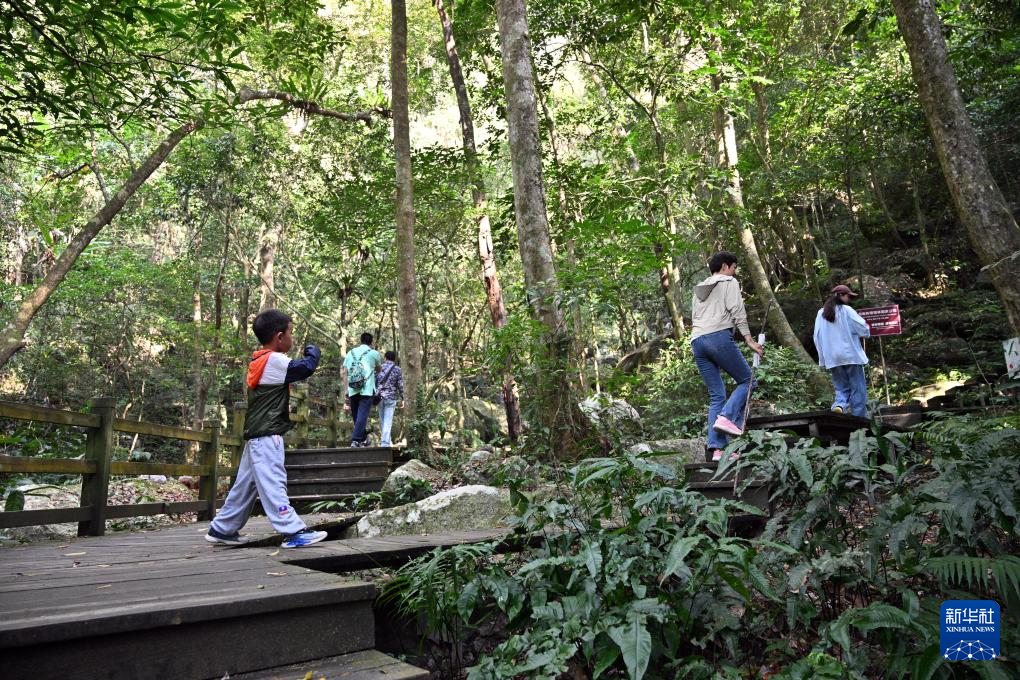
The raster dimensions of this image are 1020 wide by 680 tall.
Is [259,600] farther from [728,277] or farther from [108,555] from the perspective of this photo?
[728,277]

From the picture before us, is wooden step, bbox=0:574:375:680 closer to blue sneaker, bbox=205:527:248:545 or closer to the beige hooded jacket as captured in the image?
blue sneaker, bbox=205:527:248:545

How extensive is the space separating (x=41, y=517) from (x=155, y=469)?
1.67 metres

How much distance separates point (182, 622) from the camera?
91.4 inches

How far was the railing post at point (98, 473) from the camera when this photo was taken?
6.52 meters

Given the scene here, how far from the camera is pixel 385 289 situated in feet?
81.3

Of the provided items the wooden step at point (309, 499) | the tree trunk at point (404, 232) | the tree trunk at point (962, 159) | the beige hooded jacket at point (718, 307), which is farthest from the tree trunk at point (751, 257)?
the wooden step at point (309, 499)

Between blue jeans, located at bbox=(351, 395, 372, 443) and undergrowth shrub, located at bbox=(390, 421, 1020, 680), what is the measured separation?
8.52 metres

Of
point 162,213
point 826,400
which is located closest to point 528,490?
point 826,400

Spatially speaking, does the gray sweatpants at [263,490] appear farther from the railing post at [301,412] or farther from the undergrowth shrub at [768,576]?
A: the railing post at [301,412]

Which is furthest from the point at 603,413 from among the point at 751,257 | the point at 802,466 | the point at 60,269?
the point at 751,257

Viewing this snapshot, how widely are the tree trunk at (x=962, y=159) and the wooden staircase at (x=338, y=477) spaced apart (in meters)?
7.30

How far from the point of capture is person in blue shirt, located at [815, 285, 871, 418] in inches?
318

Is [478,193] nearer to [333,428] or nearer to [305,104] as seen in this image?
[305,104]

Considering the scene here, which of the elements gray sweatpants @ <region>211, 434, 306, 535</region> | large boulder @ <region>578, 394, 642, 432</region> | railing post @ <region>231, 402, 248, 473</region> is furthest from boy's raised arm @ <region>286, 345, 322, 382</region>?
railing post @ <region>231, 402, 248, 473</region>
